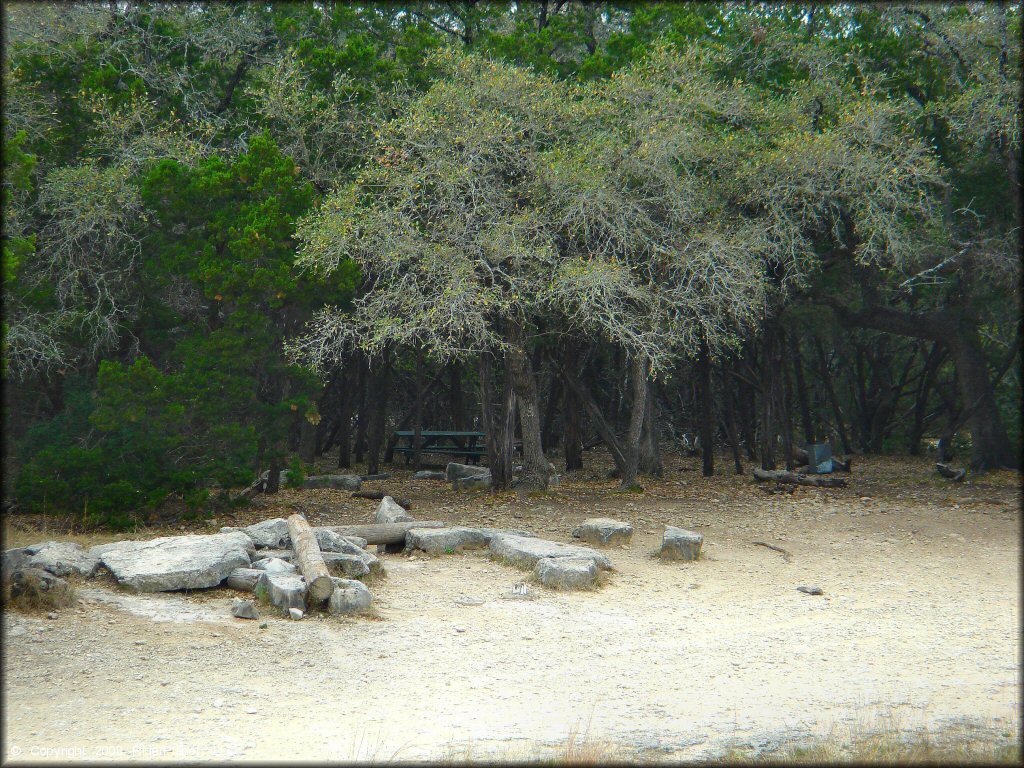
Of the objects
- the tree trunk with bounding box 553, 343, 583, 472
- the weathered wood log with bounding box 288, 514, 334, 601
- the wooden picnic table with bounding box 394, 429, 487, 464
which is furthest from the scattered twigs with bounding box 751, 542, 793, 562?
the wooden picnic table with bounding box 394, 429, 487, 464

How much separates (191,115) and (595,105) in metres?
5.74

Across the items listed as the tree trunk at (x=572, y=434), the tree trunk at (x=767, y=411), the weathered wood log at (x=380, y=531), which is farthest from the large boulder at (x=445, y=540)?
the tree trunk at (x=767, y=411)

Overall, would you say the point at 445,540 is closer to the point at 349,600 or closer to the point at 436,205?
the point at 349,600

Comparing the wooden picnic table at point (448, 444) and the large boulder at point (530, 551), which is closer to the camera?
the large boulder at point (530, 551)

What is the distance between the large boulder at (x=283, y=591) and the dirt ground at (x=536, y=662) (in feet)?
0.75

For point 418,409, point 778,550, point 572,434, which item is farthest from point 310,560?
point 572,434

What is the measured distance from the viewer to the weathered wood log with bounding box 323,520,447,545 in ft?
32.3

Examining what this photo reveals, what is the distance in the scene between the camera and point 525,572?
8922 millimetres

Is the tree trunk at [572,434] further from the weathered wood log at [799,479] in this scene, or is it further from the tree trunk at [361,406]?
the tree trunk at [361,406]

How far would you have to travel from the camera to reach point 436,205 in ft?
39.1

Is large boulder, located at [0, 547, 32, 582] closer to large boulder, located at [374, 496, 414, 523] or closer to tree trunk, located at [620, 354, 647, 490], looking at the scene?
large boulder, located at [374, 496, 414, 523]

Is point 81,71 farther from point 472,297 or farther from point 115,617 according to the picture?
point 115,617

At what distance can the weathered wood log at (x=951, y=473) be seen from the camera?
48.5ft

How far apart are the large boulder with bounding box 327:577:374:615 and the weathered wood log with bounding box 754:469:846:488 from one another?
8840 millimetres
